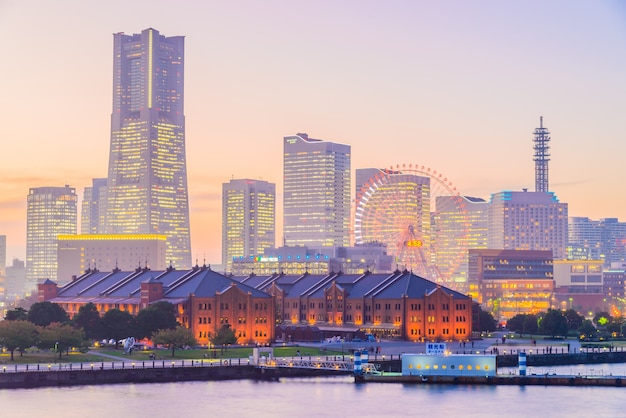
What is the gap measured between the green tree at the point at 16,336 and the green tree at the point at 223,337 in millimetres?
26655

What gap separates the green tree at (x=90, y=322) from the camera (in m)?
186

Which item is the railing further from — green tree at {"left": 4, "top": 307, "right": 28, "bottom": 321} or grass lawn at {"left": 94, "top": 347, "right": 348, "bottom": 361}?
green tree at {"left": 4, "top": 307, "right": 28, "bottom": 321}

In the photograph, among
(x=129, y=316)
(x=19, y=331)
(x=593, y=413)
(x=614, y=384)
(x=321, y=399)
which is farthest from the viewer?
(x=129, y=316)

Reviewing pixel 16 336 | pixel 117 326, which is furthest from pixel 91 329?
pixel 16 336

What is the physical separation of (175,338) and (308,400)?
130 ft

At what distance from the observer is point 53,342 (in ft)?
526

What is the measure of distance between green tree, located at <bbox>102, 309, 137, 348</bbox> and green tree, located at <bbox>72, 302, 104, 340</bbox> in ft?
3.92

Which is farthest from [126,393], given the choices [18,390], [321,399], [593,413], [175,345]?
[593,413]

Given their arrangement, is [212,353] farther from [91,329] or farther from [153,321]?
[91,329]

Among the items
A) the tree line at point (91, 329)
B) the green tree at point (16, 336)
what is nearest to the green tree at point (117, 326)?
the tree line at point (91, 329)

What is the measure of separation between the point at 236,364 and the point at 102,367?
18382 millimetres

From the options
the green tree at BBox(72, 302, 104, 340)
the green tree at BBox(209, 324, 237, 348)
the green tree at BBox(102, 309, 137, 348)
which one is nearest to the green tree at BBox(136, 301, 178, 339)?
the green tree at BBox(102, 309, 137, 348)

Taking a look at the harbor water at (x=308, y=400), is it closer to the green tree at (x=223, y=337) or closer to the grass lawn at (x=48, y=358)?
the grass lawn at (x=48, y=358)

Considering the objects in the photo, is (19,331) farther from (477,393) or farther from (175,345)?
(477,393)
